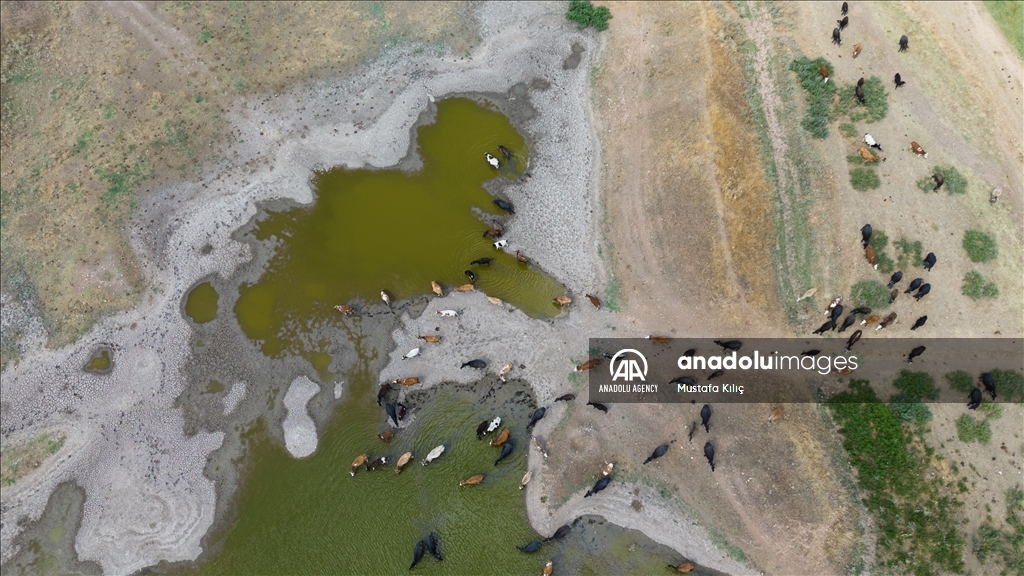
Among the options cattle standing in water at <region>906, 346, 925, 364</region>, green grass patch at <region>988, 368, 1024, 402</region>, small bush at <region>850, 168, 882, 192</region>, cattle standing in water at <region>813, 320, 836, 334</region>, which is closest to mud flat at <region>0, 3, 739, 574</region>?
cattle standing in water at <region>813, 320, 836, 334</region>

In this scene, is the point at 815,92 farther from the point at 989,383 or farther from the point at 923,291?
the point at 989,383

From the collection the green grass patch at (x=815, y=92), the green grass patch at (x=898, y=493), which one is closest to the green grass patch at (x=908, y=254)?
the green grass patch at (x=898, y=493)

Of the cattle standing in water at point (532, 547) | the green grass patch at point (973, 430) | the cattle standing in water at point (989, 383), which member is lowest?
the cattle standing in water at point (532, 547)

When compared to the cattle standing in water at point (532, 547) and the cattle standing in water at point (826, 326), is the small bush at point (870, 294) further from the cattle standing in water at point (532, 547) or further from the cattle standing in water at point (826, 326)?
the cattle standing in water at point (532, 547)

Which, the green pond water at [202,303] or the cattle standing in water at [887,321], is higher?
the cattle standing in water at [887,321]

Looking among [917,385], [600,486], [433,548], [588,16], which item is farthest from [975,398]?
[588,16]

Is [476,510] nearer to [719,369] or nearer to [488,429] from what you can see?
[488,429]
